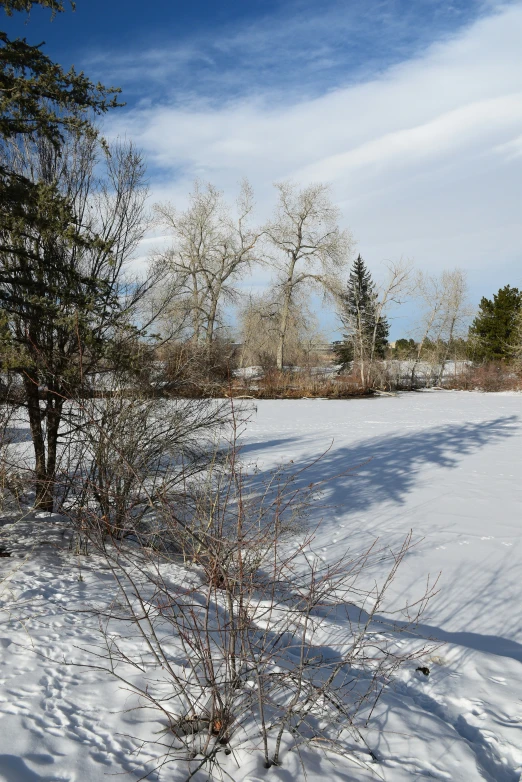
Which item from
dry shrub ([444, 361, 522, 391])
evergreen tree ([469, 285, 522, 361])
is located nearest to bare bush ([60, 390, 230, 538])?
dry shrub ([444, 361, 522, 391])

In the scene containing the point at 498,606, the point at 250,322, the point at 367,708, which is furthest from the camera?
Result: the point at 250,322

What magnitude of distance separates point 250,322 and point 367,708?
38201 millimetres

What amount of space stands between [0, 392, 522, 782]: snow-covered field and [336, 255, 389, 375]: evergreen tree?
2125 centimetres

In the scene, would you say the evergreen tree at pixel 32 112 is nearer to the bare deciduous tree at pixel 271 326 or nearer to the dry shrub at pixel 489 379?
the bare deciduous tree at pixel 271 326

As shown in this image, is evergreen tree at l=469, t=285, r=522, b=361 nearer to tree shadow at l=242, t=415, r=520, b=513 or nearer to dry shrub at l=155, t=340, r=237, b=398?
tree shadow at l=242, t=415, r=520, b=513

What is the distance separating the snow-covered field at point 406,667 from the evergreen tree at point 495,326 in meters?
33.2

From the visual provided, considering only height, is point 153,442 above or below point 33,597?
above

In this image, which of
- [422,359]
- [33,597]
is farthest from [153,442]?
[422,359]

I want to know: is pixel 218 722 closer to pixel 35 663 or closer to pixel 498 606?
pixel 35 663

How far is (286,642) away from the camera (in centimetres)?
415

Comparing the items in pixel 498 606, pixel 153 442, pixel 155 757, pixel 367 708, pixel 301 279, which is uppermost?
pixel 301 279

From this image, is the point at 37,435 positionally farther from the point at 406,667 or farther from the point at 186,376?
the point at 406,667

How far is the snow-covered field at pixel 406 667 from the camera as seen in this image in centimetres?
268

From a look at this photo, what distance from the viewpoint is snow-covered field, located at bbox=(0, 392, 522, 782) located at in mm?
2680
